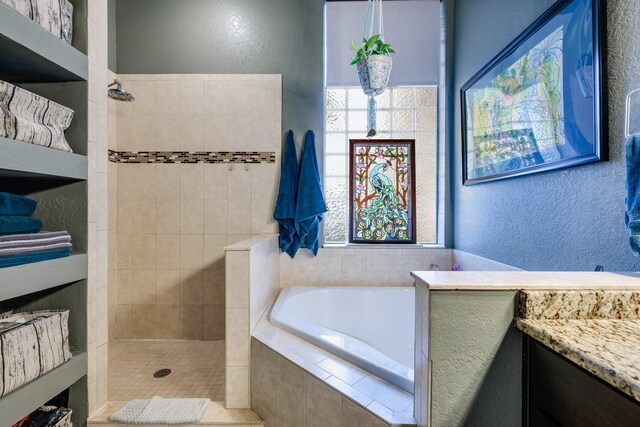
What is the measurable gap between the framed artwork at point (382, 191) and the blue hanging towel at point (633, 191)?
1.58 meters

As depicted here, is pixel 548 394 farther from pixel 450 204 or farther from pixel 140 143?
pixel 140 143

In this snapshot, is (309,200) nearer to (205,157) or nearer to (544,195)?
(205,157)

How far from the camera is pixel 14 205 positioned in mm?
1102

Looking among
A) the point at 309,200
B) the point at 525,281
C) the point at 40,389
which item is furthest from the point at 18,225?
the point at 525,281

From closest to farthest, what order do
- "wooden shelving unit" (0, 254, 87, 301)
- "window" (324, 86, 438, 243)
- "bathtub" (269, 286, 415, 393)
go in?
"wooden shelving unit" (0, 254, 87, 301), "bathtub" (269, 286, 415, 393), "window" (324, 86, 438, 243)

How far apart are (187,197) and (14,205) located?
1252mm

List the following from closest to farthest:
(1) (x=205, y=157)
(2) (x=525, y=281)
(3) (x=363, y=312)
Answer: (2) (x=525, y=281), (3) (x=363, y=312), (1) (x=205, y=157)

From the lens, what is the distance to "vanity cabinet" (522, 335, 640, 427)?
52cm

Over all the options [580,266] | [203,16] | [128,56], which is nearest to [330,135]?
[203,16]

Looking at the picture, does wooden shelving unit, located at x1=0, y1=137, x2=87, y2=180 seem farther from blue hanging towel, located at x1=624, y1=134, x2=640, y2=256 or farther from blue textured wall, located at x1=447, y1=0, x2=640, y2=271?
blue textured wall, located at x1=447, y1=0, x2=640, y2=271

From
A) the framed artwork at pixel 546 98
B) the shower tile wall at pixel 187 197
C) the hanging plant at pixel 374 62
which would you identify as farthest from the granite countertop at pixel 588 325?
the shower tile wall at pixel 187 197

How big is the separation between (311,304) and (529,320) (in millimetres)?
1555

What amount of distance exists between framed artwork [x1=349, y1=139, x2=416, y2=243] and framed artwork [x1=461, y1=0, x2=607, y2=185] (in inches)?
24.1

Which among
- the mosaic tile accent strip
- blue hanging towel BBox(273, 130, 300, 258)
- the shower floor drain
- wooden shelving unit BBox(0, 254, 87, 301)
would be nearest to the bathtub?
blue hanging towel BBox(273, 130, 300, 258)
